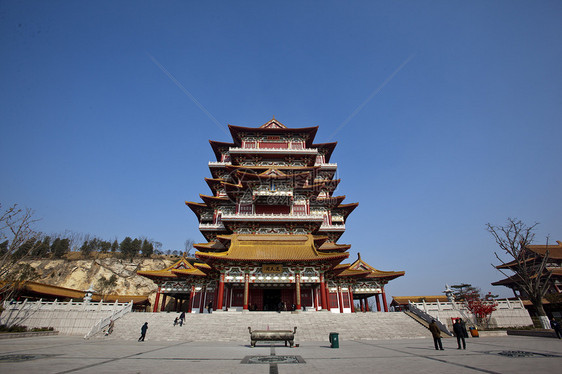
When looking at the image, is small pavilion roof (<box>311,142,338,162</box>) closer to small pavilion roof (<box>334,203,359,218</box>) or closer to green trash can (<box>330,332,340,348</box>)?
small pavilion roof (<box>334,203,359,218</box>)

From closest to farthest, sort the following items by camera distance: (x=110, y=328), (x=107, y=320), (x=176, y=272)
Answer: (x=110, y=328) → (x=107, y=320) → (x=176, y=272)

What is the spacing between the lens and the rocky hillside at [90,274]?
56844 mm

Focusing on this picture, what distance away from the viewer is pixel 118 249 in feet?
257

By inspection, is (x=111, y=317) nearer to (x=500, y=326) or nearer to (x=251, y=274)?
(x=251, y=274)

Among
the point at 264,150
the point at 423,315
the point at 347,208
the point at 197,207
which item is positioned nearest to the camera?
the point at 423,315

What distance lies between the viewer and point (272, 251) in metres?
23.9

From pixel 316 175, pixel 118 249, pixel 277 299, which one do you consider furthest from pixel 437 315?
pixel 118 249

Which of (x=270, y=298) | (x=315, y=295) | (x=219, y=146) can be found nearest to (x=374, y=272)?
(x=315, y=295)

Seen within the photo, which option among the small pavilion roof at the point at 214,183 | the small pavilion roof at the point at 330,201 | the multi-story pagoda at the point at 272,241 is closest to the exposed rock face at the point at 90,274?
the multi-story pagoda at the point at 272,241

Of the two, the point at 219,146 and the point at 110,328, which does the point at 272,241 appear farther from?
the point at 219,146

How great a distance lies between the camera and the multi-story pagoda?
74.9 ft

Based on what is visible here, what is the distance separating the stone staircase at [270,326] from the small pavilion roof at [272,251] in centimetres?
435

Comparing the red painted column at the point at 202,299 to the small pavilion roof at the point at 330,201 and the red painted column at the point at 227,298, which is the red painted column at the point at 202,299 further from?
the small pavilion roof at the point at 330,201

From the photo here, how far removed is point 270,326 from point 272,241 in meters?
9.30
